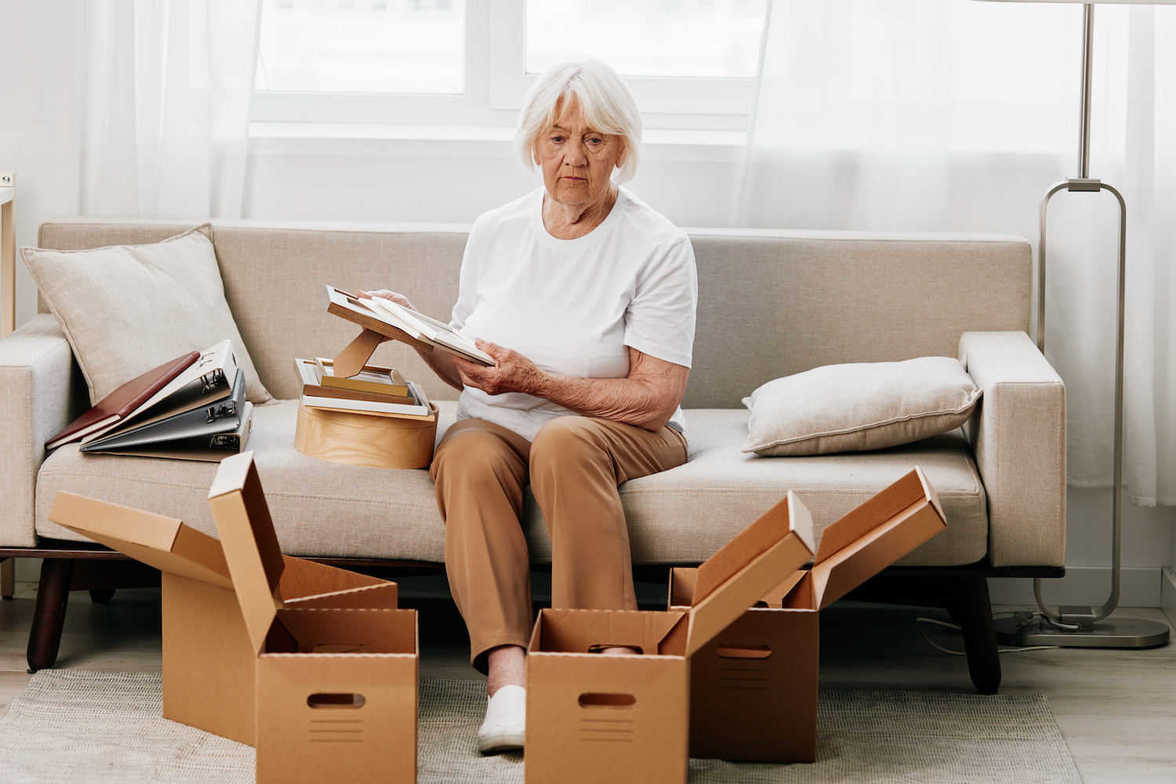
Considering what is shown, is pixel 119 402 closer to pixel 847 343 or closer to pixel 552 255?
pixel 552 255

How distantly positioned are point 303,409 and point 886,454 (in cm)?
106

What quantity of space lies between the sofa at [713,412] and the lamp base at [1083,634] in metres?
0.32

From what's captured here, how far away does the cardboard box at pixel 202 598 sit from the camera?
206 centimetres

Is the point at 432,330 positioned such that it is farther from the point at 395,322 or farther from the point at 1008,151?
the point at 1008,151

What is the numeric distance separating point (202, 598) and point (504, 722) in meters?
0.53

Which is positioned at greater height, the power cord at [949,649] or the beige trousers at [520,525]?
the beige trousers at [520,525]

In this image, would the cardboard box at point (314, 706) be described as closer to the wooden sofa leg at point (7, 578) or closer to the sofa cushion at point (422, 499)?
the sofa cushion at point (422, 499)

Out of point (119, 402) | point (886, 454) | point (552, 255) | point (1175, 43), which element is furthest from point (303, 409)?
point (1175, 43)

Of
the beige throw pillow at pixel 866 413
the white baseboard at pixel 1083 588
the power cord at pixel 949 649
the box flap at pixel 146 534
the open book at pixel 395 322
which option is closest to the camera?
the box flap at pixel 146 534

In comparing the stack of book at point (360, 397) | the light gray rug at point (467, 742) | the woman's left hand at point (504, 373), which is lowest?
the light gray rug at point (467, 742)

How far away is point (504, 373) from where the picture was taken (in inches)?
92.3

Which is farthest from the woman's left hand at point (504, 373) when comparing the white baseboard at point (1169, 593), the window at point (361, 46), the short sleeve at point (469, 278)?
the white baseboard at point (1169, 593)

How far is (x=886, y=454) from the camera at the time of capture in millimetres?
2490

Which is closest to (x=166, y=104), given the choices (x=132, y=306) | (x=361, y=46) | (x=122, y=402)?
(x=361, y=46)
